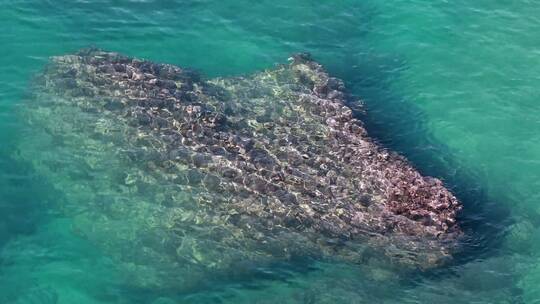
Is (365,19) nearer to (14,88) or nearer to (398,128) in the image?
(398,128)

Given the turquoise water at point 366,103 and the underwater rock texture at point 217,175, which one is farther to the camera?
the underwater rock texture at point 217,175

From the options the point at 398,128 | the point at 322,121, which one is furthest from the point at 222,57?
the point at 398,128

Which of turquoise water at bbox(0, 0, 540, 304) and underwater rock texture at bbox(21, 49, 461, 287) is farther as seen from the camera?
underwater rock texture at bbox(21, 49, 461, 287)

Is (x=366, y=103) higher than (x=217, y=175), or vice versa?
(x=366, y=103)

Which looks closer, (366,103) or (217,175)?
(217,175)
